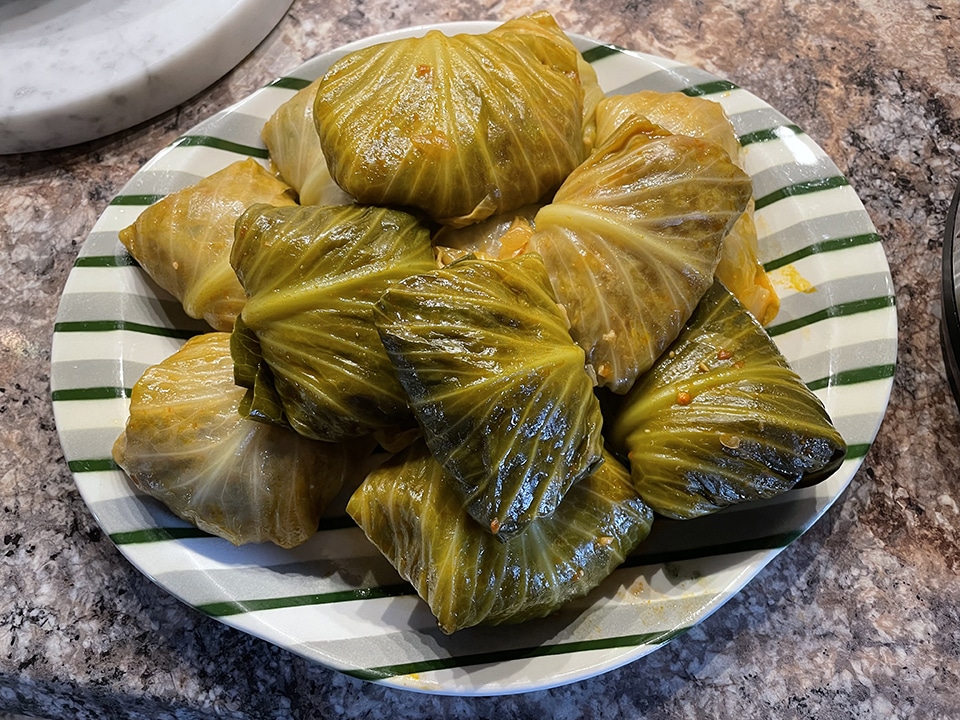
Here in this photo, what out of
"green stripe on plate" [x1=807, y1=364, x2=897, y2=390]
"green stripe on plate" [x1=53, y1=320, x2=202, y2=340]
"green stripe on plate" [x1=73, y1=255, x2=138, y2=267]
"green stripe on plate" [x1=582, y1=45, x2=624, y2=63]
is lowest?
"green stripe on plate" [x1=807, y1=364, x2=897, y2=390]

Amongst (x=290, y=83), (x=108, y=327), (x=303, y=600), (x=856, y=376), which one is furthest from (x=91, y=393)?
(x=856, y=376)

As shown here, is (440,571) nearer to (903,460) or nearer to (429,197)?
(429,197)

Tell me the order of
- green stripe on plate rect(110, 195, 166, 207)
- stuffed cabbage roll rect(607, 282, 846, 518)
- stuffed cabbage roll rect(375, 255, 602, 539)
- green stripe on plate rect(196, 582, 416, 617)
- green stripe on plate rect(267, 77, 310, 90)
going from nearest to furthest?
stuffed cabbage roll rect(375, 255, 602, 539) < stuffed cabbage roll rect(607, 282, 846, 518) < green stripe on plate rect(196, 582, 416, 617) < green stripe on plate rect(110, 195, 166, 207) < green stripe on plate rect(267, 77, 310, 90)

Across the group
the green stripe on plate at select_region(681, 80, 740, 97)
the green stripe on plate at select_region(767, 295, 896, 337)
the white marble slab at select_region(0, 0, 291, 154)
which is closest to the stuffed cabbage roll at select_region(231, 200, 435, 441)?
the green stripe on plate at select_region(767, 295, 896, 337)

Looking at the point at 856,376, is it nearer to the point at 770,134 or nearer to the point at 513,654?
the point at 770,134

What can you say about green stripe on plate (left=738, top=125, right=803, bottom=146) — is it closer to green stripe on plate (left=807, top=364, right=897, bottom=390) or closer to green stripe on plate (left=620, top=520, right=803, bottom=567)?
green stripe on plate (left=807, top=364, right=897, bottom=390)
